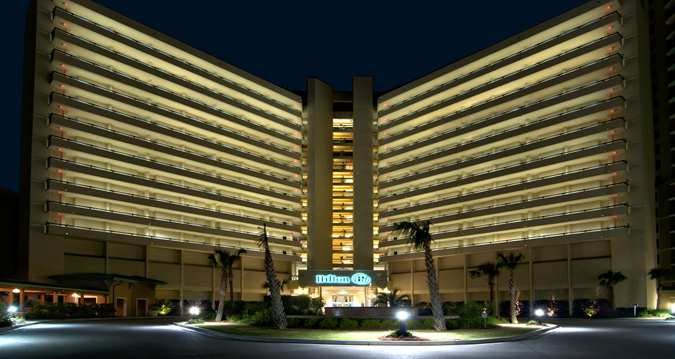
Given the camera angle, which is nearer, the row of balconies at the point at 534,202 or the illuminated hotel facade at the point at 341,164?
the illuminated hotel facade at the point at 341,164

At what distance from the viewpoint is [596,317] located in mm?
83250

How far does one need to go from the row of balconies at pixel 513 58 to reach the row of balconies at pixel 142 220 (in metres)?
33.9

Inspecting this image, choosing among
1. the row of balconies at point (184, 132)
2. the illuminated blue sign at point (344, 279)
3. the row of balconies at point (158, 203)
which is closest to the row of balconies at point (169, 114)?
the row of balconies at point (184, 132)

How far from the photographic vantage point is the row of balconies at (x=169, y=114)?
279 ft

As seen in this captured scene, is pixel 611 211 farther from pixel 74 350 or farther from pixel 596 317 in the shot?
pixel 74 350

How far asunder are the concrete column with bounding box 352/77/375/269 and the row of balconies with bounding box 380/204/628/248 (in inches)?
278

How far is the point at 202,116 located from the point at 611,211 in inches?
2335

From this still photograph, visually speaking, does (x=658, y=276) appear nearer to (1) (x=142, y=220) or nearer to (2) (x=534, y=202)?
(2) (x=534, y=202)

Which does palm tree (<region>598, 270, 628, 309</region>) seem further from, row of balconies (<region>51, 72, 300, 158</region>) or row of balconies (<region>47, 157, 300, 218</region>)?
row of balconies (<region>51, 72, 300, 158</region>)

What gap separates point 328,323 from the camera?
147ft

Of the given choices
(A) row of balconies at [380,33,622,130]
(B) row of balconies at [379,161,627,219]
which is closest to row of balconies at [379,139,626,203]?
(B) row of balconies at [379,161,627,219]

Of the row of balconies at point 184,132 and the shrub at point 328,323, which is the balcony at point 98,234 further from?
the shrub at point 328,323

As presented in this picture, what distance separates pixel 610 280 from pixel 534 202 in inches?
654

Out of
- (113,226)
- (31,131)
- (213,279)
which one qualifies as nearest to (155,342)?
(31,131)
